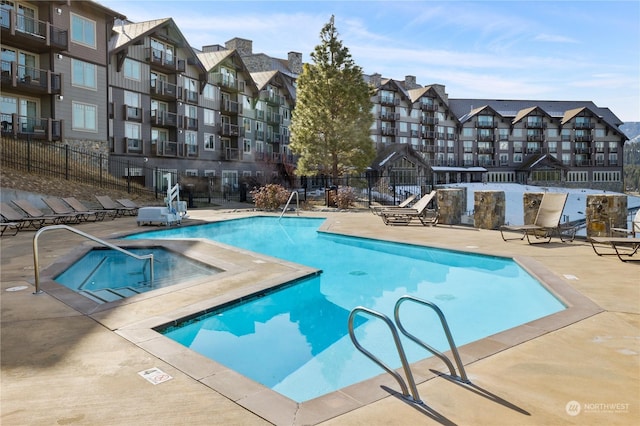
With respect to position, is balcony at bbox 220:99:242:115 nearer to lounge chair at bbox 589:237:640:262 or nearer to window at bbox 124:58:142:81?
window at bbox 124:58:142:81

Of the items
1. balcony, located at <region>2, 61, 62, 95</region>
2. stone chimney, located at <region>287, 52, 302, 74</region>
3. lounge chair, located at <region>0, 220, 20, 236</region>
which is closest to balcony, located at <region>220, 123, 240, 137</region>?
balcony, located at <region>2, 61, 62, 95</region>

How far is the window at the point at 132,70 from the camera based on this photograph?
97.9 ft

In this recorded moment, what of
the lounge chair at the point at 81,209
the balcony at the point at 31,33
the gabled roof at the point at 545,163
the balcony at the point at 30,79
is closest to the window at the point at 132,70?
the balcony at the point at 31,33

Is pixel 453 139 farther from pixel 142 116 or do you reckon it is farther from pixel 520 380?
pixel 520 380

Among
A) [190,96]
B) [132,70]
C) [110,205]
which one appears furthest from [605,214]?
[190,96]

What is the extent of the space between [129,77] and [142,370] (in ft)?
101

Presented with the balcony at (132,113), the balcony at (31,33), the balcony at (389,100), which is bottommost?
the balcony at (132,113)

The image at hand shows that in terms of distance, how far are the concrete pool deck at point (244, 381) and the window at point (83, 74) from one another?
2418cm

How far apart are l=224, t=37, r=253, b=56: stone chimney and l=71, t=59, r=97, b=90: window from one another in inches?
1027

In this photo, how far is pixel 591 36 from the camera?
31.9ft

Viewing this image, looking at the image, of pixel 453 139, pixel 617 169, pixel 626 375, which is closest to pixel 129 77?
pixel 626 375

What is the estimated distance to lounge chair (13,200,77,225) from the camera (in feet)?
46.0

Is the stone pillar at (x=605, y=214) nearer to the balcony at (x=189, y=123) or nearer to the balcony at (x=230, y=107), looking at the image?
the balcony at (x=189, y=123)

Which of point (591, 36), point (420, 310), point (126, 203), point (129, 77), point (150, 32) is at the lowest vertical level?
point (420, 310)
